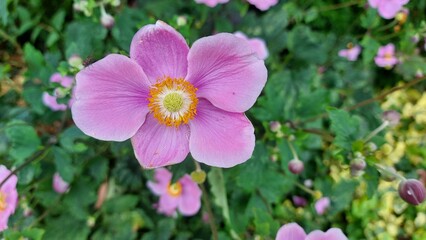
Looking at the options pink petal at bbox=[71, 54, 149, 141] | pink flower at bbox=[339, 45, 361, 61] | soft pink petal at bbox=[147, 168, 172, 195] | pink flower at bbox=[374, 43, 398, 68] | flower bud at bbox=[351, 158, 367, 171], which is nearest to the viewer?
pink petal at bbox=[71, 54, 149, 141]

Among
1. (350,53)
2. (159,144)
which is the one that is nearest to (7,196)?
(159,144)

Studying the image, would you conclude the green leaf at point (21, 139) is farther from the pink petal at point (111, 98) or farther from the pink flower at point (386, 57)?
the pink flower at point (386, 57)

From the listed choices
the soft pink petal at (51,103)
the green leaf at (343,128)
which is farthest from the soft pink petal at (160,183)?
the green leaf at (343,128)

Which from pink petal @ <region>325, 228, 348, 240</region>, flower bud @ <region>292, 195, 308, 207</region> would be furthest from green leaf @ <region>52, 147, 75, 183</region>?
flower bud @ <region>292, 195, 308, 207</region>

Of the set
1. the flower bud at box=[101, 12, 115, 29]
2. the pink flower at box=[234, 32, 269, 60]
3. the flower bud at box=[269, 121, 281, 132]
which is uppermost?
the flower bud at box=[101, 12, 115, 29]

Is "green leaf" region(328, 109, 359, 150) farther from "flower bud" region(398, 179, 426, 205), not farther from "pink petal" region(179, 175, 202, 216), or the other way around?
"pink petal" region(179, 175, 202, 216)

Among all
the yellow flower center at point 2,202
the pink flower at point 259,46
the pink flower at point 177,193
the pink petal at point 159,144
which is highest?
the pink petal at point 159,144
